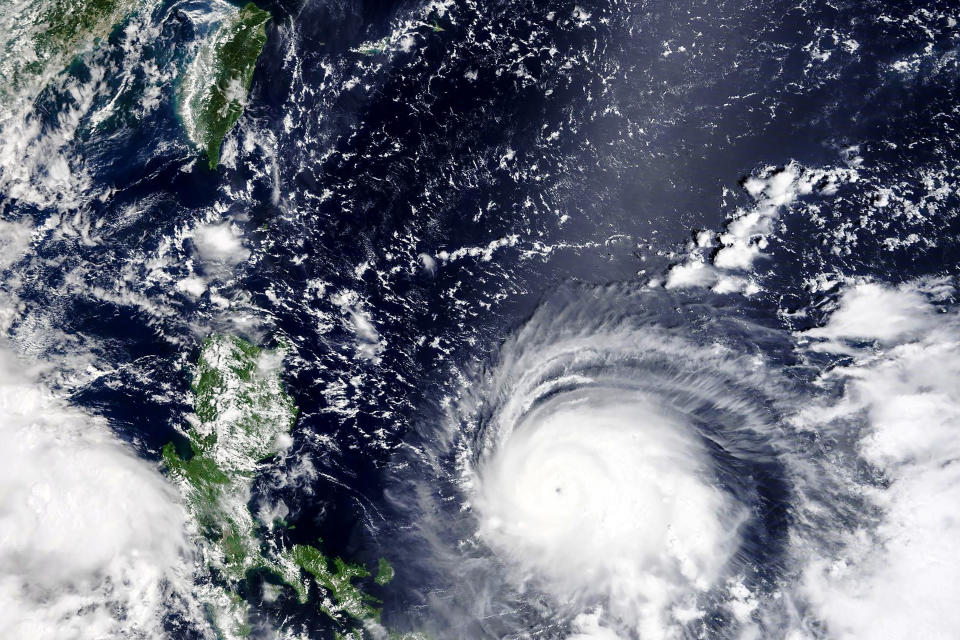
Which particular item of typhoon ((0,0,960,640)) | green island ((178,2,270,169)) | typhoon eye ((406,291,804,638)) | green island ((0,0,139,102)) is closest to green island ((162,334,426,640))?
typhoon ((0,0,960,640))

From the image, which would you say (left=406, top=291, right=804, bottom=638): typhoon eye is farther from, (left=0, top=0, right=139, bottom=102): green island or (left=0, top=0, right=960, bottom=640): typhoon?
(left=0, top=0, right=139, bottom=102): green island

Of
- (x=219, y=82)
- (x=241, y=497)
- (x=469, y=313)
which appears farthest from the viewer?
(x=241, y=497)

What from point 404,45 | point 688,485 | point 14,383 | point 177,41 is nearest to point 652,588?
point 688,485

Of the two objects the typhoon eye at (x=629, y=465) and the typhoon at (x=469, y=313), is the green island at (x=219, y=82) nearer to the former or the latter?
the typhoon at (x=469, y=313)

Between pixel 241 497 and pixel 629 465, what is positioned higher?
pixel 629 465

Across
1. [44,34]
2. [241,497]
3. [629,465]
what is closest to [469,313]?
[629,465]

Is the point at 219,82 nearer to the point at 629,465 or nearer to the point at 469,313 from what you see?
the point at 469,313
